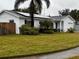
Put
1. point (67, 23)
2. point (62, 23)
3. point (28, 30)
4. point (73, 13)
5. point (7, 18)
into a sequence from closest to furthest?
point (28, 30), point (7, 18), point (62, 23), point (67, 23), point (73, 13)

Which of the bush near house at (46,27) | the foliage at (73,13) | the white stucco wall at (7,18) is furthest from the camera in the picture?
the foliage at (73,13)

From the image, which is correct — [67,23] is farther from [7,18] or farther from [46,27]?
[7,18]

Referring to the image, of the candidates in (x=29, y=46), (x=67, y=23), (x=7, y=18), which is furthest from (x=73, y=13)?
(x=29, y=46)

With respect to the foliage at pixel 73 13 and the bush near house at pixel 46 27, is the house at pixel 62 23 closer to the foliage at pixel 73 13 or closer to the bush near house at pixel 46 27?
the bush near house at pixel 46 27

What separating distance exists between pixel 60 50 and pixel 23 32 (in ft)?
63.6

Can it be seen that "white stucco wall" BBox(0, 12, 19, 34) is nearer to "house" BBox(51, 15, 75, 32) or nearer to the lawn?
"house" BBox(51, 15, 75, 32)

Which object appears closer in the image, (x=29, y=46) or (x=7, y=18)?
(x=29, y=46)

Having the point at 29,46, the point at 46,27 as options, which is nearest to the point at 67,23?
the point at 46,27

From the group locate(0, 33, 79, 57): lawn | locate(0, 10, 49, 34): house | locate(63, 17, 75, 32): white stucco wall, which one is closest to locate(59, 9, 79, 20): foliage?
locate(63, 17, 75, 32): white stucco wall

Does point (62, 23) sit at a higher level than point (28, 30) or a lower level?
→ higher

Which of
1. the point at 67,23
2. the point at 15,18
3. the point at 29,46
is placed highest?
the point at 15,18

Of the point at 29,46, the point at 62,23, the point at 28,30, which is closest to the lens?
the point at 29,46

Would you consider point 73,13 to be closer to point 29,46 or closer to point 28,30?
point 28,30

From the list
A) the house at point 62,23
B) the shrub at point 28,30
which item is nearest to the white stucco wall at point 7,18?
the shrub at point 28,30
